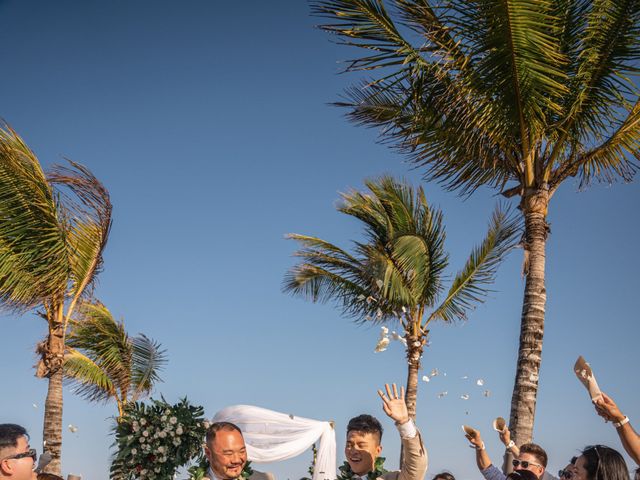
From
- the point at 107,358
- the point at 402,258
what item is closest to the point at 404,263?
the point at 402,258

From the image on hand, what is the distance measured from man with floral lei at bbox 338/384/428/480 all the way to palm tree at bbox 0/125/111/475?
397 inches

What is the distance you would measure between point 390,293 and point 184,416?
8.87 meters

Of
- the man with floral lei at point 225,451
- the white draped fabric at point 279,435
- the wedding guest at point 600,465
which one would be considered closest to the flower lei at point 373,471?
the man with floral lei at point 225,451

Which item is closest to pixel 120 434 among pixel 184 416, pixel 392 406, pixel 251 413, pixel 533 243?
pixel 184 416

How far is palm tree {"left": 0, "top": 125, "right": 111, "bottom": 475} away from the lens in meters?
14.8

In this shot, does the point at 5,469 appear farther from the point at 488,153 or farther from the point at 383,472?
the point at 488,153

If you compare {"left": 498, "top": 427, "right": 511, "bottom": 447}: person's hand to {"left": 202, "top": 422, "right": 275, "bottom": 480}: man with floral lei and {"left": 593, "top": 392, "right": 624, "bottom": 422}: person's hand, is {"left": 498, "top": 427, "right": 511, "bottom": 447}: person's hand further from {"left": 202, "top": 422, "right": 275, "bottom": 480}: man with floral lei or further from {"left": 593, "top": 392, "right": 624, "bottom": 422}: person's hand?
{"left": 202, "top": 422, "right": 275, "bottom": 480}: man with floral lei

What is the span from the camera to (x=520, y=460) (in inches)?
303

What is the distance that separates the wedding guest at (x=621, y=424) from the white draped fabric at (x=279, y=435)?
510 cm

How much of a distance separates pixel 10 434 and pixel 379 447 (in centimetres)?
270

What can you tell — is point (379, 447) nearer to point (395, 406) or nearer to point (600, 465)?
point (395, 406)

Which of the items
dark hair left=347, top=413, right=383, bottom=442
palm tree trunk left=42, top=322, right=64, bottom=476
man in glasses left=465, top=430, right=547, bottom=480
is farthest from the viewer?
palm tree trunk left=42, top=322, right=64, bottom=476

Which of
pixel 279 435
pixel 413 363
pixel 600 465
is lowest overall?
pixel 600 465

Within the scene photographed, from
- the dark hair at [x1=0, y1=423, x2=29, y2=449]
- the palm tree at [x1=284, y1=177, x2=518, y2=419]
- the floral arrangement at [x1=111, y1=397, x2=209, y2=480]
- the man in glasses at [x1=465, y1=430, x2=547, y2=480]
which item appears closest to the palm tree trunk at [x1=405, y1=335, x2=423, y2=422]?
the palm tree at [x1=284, y1=177, x2=518, y2=419]
